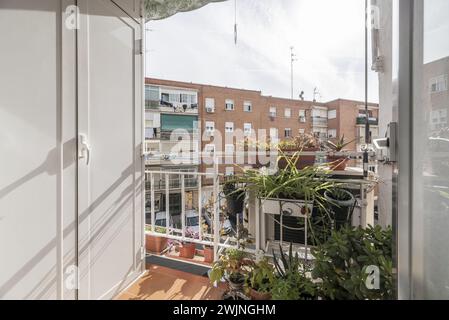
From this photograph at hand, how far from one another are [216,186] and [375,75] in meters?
1.34

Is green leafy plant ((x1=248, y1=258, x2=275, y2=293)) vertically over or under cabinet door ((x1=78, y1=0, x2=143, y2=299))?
under

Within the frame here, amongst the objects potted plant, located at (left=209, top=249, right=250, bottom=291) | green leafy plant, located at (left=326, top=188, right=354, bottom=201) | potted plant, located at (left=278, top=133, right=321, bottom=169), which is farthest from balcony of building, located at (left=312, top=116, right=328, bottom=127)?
potted plant, located at (left=209, top=249, right=250, bottom=291)

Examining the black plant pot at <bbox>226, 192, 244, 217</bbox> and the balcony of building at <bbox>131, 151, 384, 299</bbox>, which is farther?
the black plant pot at <bbox>226, 192, 244, 217</bbox>

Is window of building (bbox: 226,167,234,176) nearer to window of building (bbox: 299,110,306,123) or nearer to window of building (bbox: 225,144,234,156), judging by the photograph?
window of building (bbox: 225,144,234,156)

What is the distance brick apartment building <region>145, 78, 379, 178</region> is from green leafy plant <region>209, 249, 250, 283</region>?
0.57 metres

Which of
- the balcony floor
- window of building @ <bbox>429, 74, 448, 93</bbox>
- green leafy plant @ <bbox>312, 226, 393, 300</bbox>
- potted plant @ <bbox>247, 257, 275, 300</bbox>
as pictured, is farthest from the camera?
the balcony floor

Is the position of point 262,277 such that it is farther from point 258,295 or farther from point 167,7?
point 167,7

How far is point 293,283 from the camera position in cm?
122

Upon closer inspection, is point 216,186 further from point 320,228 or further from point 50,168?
point 50,168

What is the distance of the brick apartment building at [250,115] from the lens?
5.50 ft

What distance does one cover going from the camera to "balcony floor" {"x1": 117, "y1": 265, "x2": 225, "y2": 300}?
1544 millimetres

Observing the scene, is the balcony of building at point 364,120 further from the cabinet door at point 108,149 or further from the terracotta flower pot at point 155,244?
the terracotta flower pot at point 155,244

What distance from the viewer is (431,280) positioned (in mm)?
772

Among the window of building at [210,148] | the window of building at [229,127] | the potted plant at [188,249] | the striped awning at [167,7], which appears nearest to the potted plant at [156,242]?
the potted plant at [188,249]
